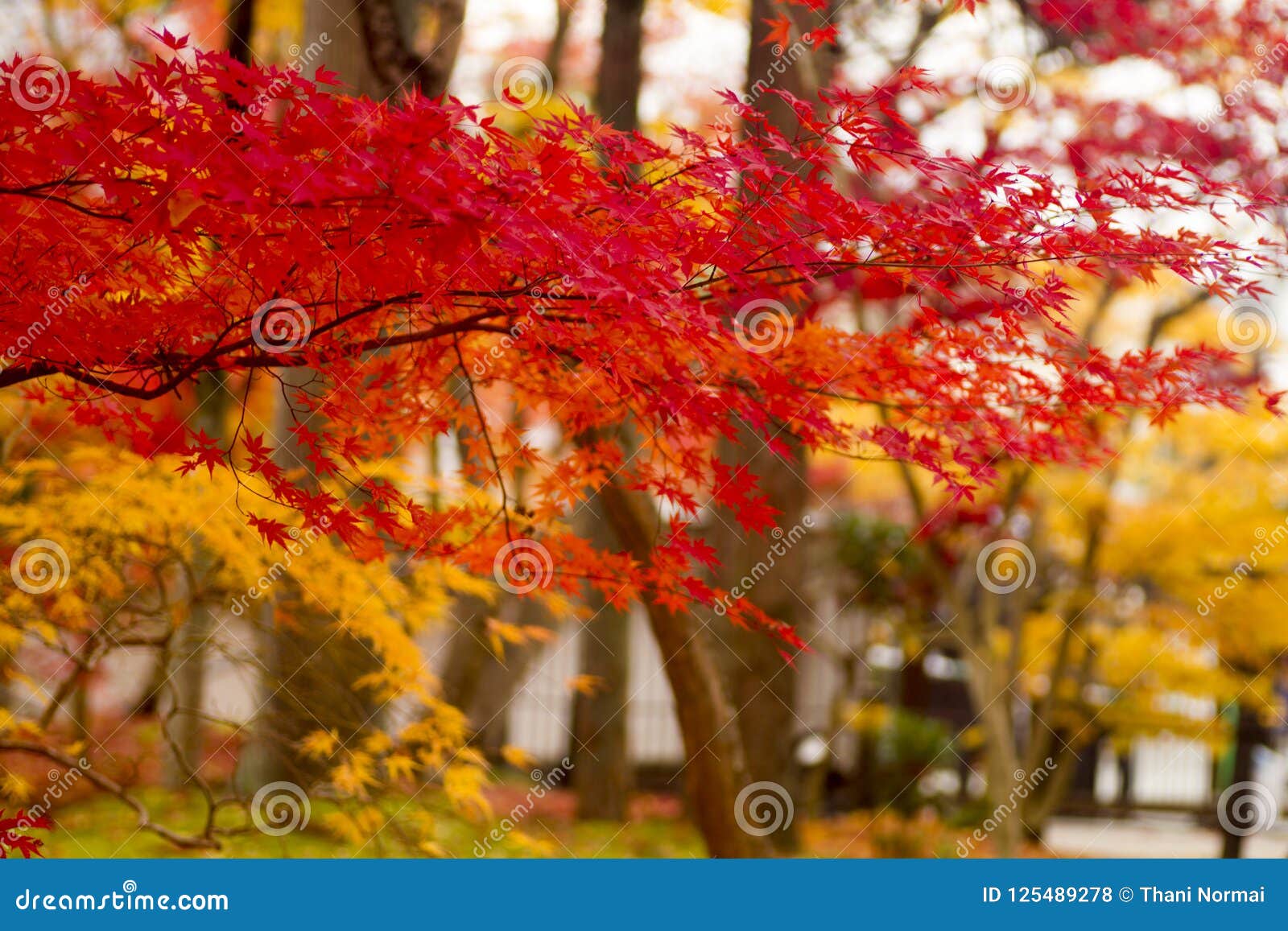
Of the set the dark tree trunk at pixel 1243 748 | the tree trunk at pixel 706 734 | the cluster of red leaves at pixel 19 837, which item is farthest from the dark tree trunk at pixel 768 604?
the cluster of red leaves at pixel 19 837

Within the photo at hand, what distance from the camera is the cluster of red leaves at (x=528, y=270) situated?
2361mm

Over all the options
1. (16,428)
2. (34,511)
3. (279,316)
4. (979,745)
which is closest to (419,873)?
(34,511)

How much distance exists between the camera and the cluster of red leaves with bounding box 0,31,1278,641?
2.36 m

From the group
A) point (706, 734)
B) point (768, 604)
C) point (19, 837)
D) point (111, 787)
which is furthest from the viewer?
point (768, 604)

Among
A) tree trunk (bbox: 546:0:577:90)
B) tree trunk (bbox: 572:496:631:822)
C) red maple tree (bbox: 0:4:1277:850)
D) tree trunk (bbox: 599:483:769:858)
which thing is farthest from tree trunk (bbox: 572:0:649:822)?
red maple tree (bbox: 0:4:1277:850)

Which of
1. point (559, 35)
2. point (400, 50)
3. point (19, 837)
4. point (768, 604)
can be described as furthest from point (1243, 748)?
point (19, 837)

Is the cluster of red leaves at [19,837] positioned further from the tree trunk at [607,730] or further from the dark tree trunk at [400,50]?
the tree trunk at [607,730]

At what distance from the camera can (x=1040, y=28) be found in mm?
7062

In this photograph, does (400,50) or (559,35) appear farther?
(559,35)

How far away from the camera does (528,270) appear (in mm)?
2658

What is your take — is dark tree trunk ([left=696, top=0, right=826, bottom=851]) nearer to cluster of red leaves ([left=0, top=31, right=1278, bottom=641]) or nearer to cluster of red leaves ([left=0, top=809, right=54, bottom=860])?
cluster of red leaves ([left=0, top=31, right=1278, bottom=641])

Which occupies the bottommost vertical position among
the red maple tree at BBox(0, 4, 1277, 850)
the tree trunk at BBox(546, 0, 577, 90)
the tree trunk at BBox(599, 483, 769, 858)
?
the tree trunk at BBox(599, 483, 769, 858)

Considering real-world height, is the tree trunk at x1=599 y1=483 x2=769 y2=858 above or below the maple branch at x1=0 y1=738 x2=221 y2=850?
above

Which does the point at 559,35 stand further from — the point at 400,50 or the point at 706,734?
the point at 706,734
